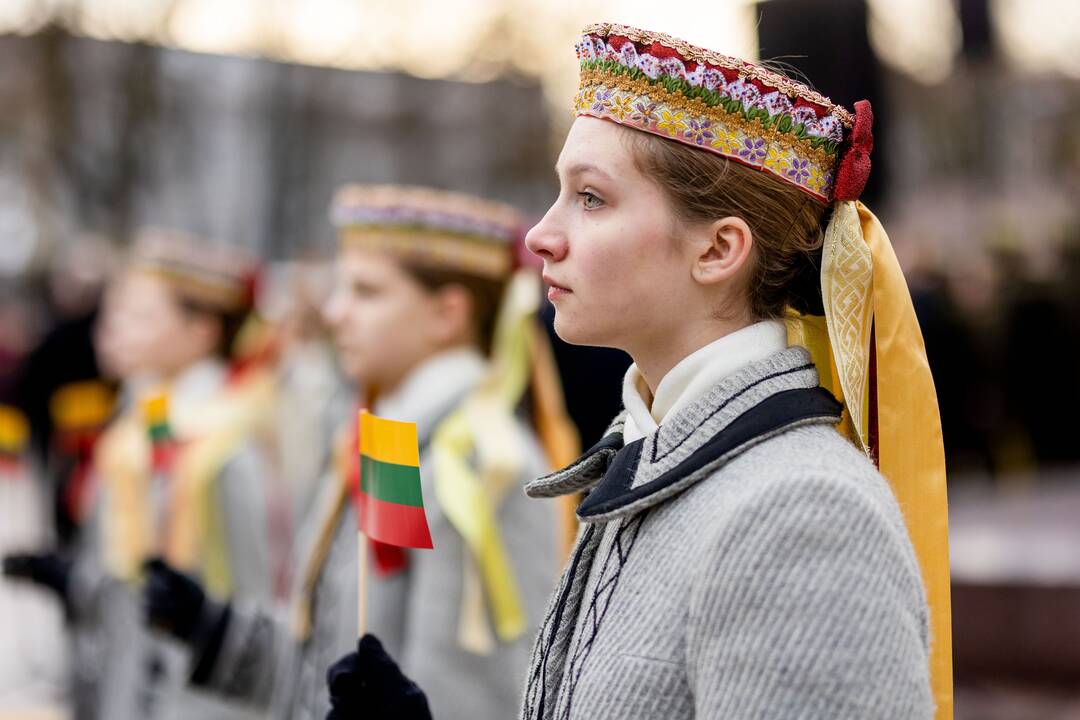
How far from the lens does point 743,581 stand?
146 cm

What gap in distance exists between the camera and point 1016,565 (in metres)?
6.64

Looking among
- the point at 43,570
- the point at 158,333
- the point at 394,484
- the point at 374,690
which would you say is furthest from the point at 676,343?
the point at 158,333

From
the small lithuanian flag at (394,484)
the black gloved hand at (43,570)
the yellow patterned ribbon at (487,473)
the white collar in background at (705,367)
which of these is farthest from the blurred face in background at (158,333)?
the white collar in background at (705,367)

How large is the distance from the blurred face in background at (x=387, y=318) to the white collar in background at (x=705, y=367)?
5.97 feet

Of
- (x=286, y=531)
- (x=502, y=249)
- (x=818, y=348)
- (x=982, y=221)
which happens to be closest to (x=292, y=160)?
(x=982, y=221)

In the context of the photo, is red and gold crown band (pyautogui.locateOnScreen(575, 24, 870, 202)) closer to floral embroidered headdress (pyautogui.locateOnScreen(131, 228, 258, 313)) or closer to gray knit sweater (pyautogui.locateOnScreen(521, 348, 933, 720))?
gray knit sweater (pyautogui.locateOnScreen(521, 348, 933, 720))

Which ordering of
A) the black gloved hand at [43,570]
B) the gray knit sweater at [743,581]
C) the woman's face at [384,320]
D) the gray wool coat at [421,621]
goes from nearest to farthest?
the gray knit sweater at [743,581]
the gray wool coat at [421,621]
the woman's face at [384,320]
the black gloved hand at [43,570]

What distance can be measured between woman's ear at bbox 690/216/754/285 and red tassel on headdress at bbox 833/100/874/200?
15 centimetres

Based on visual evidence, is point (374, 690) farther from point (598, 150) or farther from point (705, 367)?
point (598, 150)

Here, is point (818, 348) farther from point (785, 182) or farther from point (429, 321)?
point (429, 321)

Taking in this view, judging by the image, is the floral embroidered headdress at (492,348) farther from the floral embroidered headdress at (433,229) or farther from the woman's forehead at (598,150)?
the woman's forehead at (598,150)

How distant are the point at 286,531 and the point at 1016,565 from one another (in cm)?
351

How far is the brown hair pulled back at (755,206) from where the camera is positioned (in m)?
1.75

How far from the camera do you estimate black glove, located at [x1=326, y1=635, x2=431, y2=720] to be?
79.4 inches
